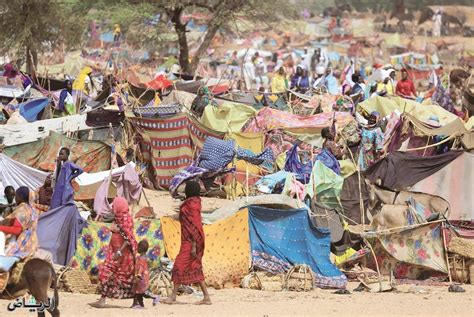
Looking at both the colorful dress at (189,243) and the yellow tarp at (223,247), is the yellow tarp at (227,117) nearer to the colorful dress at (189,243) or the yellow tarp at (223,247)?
the yellow tarp at (223,247)

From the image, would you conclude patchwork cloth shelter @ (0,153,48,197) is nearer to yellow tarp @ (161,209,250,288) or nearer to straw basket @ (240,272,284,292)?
yellow tarp @ (161,209,250,288)

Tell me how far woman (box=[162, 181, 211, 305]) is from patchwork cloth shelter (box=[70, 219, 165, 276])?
1.18 m

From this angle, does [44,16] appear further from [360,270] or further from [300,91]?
[360,270]

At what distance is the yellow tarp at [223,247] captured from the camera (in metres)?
11.4

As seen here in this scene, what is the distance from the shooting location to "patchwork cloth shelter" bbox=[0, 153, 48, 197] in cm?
1384

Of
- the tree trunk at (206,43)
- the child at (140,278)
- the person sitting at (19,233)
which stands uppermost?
the person sitting at (19,233)

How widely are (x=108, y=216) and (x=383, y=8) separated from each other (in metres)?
49.0

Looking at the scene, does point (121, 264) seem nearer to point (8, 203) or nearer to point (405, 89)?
point (8, 203)

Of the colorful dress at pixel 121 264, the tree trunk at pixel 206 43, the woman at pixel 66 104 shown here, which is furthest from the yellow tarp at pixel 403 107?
the tree trunk at pixel 206 43

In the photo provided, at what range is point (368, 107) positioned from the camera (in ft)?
62.3

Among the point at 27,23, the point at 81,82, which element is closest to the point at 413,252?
the point at 81,82

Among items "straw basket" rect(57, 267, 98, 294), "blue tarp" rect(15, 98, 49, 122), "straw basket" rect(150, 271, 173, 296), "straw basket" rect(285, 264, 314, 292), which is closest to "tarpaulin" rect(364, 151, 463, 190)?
"straw basket" rect(285, 264, 314, 292)

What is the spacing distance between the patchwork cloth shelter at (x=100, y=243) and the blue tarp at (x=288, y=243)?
0.94 meters

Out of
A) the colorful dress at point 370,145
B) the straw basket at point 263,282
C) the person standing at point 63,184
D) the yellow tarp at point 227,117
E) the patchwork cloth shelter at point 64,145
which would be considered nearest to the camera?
the straw basket at point 263,282
